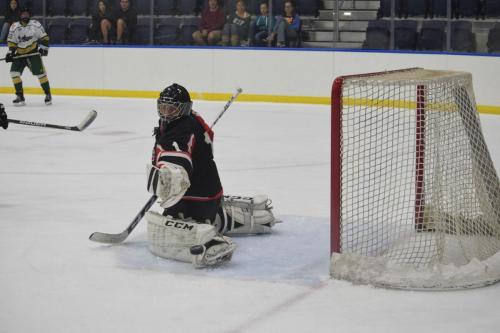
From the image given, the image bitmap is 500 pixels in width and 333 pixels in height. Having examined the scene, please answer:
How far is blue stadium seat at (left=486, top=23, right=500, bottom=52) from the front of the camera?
955 cm

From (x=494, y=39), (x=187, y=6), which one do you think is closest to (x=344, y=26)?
(x=494, y=39)

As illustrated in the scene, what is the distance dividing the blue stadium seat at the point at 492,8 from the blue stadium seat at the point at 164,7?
390cm

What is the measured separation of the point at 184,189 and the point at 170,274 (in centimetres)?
33

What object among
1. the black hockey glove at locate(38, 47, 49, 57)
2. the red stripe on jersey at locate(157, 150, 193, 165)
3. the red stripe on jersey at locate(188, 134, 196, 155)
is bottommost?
the red stripe on jersey at locate(157, 150, 193, 165)

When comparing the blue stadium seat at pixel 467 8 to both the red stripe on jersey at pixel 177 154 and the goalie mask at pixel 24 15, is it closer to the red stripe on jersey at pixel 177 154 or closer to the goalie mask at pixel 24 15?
the goalie mask at pixel 24 15

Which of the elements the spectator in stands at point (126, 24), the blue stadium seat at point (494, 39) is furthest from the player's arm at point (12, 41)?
the blue stadium seat at point (494, 39)

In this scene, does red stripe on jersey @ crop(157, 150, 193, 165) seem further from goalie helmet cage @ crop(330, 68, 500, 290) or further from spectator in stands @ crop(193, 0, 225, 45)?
spectator in stands @ crop(193, 0, 225, 45)

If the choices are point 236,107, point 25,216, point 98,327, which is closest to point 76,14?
point 236,107

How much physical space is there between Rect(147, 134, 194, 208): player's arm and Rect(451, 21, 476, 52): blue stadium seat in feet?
22.1

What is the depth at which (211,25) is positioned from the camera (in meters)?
11.2

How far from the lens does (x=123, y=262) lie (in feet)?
12.1

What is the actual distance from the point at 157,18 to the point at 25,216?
7.26 metres

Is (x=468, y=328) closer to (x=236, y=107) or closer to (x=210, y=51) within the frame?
(x=236, y=107)

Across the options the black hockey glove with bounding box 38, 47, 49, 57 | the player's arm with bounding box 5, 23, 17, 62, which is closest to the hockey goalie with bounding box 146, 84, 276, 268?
the black hockey glove with bounding box 38, 47, 49, 57
